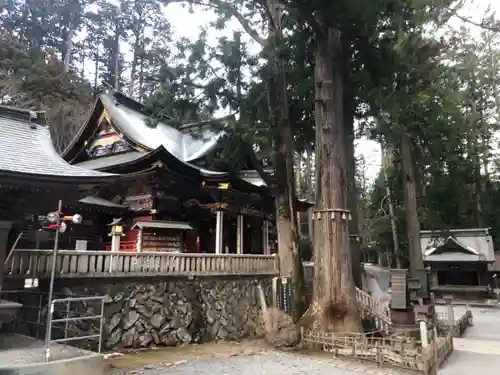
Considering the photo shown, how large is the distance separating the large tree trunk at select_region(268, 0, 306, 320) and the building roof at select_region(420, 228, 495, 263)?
15050 mm

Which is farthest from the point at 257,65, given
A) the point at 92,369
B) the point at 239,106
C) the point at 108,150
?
the point at 92,369

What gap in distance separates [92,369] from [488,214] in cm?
3523

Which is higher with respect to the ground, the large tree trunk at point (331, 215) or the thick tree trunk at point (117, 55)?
the thick tree trunk at point (117, 55)

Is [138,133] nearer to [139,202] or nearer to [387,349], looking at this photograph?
[139,202]

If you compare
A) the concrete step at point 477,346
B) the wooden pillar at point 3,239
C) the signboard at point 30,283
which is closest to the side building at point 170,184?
the signboard at point 30,283

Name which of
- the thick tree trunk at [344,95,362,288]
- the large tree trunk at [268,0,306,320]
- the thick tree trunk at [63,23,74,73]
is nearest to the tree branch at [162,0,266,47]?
the large tree trunk at [268,0,306,320]

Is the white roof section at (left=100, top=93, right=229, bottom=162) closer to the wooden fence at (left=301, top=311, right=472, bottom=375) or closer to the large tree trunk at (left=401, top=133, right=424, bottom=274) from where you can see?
the large tree trunk at (left=401, top=133, right=424, bottom=274)

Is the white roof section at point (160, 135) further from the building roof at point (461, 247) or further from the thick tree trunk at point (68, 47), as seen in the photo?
the building roof at point (461, 247)

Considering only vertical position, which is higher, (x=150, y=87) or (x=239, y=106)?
(x=150, y=87)

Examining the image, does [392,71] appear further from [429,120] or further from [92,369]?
[92,369]

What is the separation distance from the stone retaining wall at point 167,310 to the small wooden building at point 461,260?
16.5 meters

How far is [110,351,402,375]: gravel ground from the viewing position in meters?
7.41

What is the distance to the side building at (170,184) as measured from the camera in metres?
13.4

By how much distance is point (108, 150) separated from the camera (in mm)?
16578
